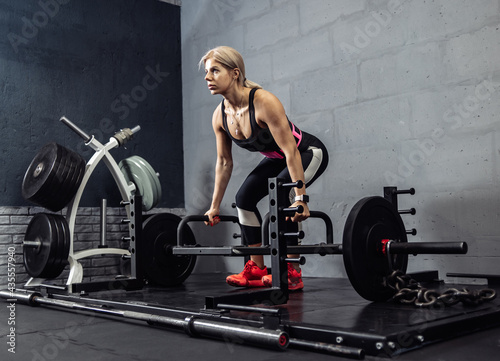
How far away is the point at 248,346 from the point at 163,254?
1.92 m

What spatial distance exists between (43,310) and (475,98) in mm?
2800

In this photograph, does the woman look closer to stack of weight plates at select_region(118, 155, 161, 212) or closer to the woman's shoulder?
the woman's shoulder

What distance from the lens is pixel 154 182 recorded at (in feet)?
13.9

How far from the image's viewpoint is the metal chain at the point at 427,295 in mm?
2129

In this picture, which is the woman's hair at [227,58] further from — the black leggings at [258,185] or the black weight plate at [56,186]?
the black weight plate at [56,186]

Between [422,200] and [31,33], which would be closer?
[422,200]

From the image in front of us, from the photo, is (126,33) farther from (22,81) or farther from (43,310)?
(43,310)

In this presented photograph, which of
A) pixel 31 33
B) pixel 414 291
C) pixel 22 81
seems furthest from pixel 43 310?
pixel 31 33

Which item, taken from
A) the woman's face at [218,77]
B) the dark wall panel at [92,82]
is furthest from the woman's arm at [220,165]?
the dark wall panel at [92,82]

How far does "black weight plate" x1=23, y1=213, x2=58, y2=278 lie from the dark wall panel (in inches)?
25.2

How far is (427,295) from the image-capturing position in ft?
7.28

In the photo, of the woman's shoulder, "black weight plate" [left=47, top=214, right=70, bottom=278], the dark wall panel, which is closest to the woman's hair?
the woman's shoulder

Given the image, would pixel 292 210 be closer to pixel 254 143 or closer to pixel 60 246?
pixel 254 143

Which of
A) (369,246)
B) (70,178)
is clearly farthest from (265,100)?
(70,178)
